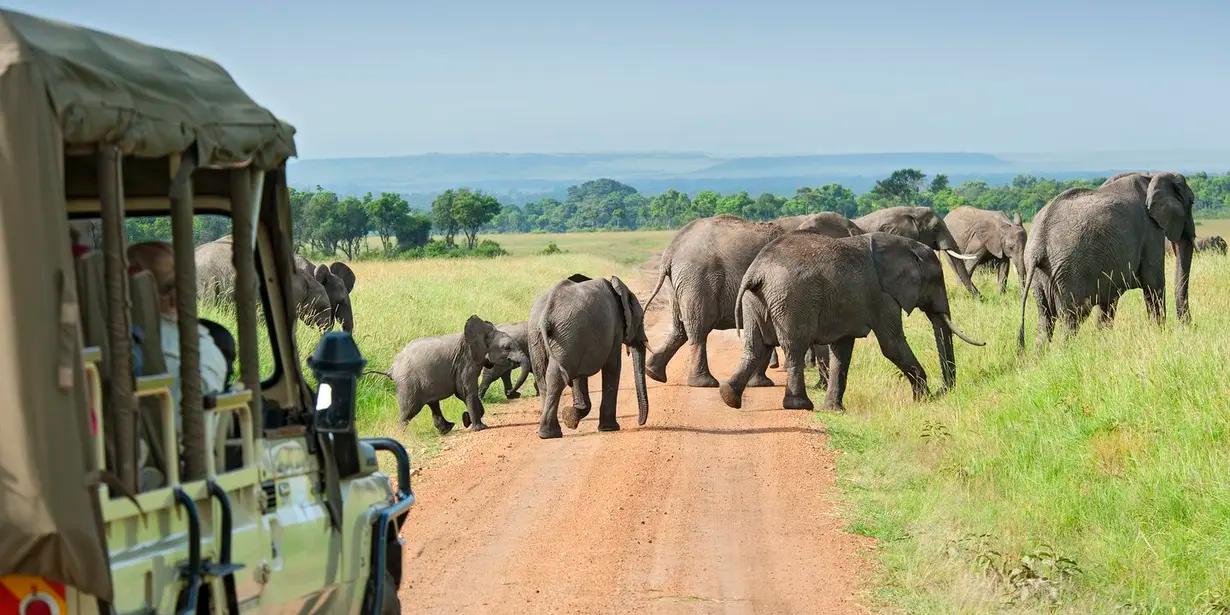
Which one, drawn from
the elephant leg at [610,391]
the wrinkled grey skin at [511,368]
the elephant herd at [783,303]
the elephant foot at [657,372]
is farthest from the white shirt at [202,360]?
the elephant foot at [657,372]

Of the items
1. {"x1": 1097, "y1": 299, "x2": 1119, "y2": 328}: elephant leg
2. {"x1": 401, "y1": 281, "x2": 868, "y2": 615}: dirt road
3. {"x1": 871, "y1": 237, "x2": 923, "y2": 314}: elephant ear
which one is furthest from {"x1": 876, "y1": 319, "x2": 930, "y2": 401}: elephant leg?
{"x1": 1097, "y1": 299, "x2": 1119, "y2": 328}: elephant leg

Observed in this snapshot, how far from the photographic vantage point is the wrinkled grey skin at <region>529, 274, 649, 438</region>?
13.0 metres

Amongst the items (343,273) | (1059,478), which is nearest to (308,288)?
(343,273)

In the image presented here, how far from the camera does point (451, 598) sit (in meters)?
7.64

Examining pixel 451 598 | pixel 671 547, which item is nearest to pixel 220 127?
pixel 451 598

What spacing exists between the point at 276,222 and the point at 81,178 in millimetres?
703

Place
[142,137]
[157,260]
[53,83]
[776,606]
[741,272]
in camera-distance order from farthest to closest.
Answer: [741,272], [776,606], [157,260], [142,137], [53,83]

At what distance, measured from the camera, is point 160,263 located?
5.00 metres

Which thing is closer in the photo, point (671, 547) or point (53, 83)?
point (53, 83)

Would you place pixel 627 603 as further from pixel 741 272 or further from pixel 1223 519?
pixel 741 272

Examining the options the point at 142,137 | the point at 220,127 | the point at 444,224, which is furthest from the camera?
the point at 444,224

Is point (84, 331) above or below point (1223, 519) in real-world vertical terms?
above

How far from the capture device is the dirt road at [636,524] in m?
7.80

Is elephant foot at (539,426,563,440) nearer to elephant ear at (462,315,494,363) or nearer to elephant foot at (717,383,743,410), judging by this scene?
elephant ear at (462,315,494,363)
